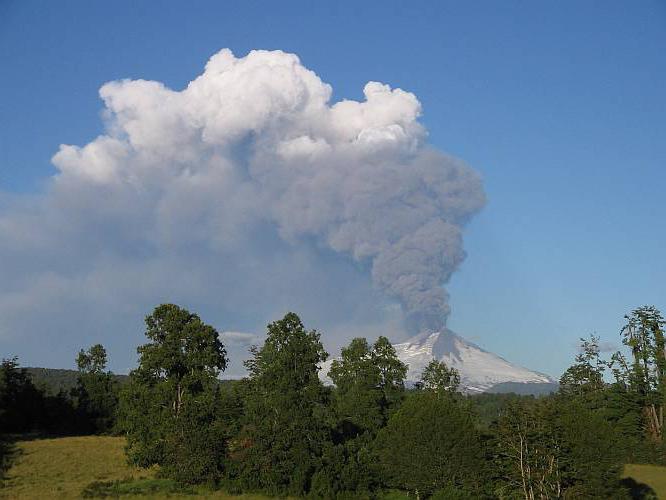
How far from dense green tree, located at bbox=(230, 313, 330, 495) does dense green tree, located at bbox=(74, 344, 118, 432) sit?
49255mm

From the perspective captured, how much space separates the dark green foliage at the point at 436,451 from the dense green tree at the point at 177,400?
16.2 metres

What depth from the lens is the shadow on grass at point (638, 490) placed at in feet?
227

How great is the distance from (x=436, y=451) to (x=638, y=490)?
80.6 ft

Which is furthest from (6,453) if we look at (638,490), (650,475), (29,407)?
(650,475)

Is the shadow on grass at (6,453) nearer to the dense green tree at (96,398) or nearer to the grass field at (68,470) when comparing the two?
the grass field at (68,470)

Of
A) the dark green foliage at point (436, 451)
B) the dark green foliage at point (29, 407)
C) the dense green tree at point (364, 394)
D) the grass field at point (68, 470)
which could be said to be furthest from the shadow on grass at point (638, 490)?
the dark green foliage at point (29, 407)

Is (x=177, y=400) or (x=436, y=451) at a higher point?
(x=177, y=400)

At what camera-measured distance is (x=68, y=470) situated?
222 ft

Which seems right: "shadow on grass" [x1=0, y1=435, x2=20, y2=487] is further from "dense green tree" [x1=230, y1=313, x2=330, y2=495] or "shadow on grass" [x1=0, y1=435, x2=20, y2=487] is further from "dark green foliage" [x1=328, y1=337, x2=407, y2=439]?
"dark green foliage" [x1=328, y1=337, x2=407, y2=439]

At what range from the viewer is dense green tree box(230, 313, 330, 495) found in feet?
205

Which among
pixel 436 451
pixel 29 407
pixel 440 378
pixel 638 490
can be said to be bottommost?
pixel 638 490

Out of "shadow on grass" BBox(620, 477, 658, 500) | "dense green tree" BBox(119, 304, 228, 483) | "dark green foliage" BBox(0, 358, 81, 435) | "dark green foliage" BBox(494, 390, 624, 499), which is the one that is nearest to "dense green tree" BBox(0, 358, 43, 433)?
"dark green foliage" BBox(0, 358, 81, 435)

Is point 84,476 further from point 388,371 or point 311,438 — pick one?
point 388,371

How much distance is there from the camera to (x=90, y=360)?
120 metres
